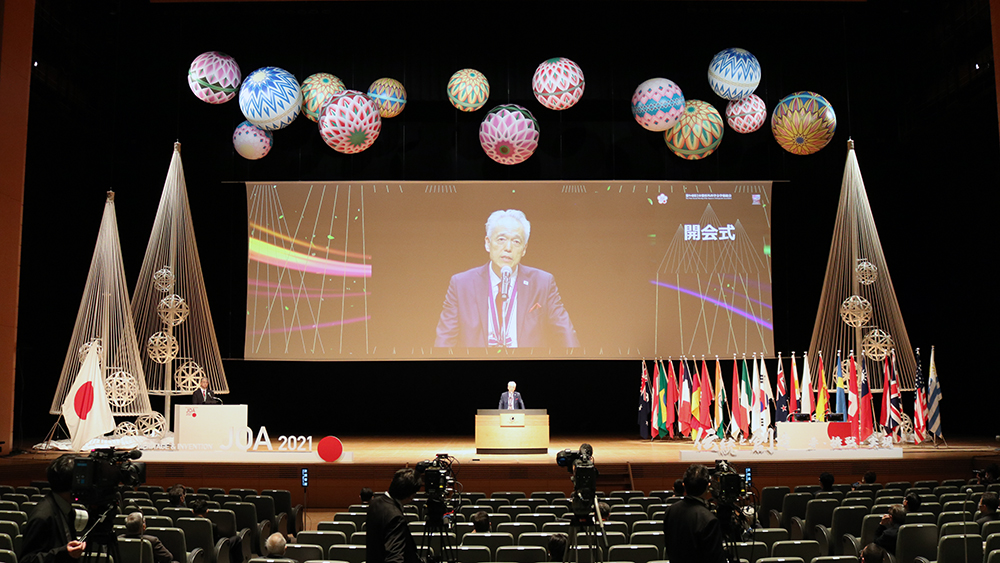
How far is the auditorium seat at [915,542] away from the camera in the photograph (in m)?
5.45

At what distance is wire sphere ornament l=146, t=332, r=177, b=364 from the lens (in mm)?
12188

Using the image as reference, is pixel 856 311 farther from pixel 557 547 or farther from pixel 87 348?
pixel 87 348

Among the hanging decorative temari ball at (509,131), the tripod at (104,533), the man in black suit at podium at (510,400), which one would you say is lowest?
the tripod at (104,533)

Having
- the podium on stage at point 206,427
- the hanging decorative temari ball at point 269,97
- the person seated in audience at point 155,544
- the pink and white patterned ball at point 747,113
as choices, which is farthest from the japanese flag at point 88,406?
the pink and white patterned ball at point 747,113

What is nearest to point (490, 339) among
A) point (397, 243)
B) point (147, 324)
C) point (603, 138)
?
point (397, 243)

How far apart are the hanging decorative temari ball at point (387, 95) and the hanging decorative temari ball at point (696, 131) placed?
15.6 ft

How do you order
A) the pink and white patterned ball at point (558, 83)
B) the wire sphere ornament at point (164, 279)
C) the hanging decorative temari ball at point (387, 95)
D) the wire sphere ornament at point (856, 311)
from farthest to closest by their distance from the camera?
the hanging decorative temari ball at point (387, 95) → the pink and white patterned ball at point (558, 83) → the wire sphere ornament at point (856, 311) → the wire sphere ornament at point (164, 279)

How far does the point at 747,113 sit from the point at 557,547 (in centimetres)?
1060

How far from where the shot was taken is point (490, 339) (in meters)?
14.5

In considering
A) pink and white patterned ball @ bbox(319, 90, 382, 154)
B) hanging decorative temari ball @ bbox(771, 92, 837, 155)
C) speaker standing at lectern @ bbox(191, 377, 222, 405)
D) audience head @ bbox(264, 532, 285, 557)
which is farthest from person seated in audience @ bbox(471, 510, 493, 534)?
hanging decorative temari ball @ bbox(771, 92, 837, 155)

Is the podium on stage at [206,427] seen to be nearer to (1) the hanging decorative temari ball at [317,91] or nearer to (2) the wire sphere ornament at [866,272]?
(1) the hanging decorative temari ball at [317,91]

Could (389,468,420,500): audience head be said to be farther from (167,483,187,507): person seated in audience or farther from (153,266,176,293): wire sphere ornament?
(153,266,176,293): wire sphere ornament

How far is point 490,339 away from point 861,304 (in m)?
6.25

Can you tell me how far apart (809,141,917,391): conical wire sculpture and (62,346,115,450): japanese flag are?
1079cm
